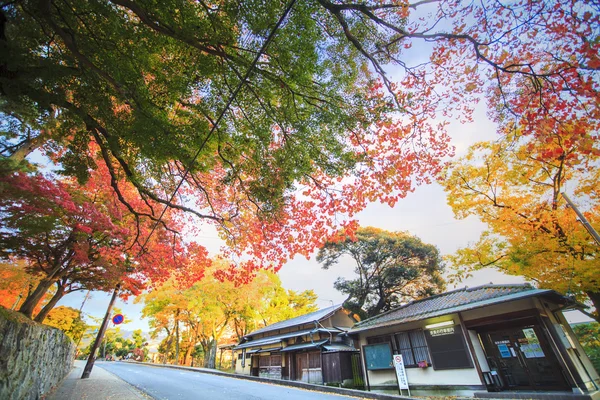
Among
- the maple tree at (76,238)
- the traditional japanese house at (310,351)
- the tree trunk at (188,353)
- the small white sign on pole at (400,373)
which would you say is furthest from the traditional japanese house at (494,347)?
the tree trunk at (188,353)

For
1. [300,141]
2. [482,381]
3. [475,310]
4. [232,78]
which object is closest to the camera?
[232,78]

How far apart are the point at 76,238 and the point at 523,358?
16.5m

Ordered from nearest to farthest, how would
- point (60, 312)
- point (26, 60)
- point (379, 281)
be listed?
point (26, 60) → point (60, 312) → point (379, 281)

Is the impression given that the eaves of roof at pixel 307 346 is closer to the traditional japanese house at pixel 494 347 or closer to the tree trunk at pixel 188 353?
the traditional japanese house at pixel 494 347

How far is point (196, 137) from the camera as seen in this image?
5.28 metres

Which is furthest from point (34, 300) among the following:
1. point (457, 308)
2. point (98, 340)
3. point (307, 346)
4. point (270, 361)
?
point (457, 308)

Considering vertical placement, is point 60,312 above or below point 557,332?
above

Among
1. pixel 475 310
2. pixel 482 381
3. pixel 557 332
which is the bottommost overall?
pixel 482 381

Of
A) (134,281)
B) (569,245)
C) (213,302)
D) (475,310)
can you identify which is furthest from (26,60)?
(213,302)

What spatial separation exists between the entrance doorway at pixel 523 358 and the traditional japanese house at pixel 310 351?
689 centimetres

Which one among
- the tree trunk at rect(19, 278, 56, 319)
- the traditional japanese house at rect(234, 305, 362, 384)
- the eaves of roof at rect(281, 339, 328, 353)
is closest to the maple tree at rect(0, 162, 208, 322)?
the tree trunk at rect(19, 278, 56, 319)

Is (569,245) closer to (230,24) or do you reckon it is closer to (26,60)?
(230,24)

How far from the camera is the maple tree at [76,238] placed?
23.8ft

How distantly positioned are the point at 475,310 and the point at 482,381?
7.47 ft
